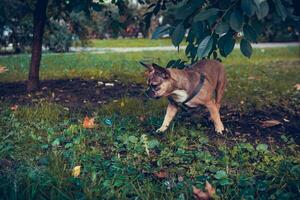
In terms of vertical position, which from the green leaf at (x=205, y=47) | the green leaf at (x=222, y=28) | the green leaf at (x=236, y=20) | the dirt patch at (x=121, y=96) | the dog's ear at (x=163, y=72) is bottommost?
the dirt patch at (x=121, y=96)

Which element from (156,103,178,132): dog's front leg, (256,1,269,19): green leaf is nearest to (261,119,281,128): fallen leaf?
(156,103,178,132): dog's front leg

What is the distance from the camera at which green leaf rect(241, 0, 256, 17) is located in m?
2.45

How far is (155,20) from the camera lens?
27.1 m

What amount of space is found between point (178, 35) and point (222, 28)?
41 cm

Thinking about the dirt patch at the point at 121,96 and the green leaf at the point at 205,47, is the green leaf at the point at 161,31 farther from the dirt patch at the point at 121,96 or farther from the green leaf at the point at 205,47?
the dirt patch at the point at 121,96

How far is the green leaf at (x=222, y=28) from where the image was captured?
2.59 metres

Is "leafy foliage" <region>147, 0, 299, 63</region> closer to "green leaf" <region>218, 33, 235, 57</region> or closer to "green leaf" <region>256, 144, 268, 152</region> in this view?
"green leaf" <region>218, 33, 235, 57</region>

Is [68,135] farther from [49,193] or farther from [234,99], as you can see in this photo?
[234,99]

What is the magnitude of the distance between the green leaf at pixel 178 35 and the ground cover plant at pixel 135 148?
77cm

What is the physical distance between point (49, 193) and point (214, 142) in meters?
1.54

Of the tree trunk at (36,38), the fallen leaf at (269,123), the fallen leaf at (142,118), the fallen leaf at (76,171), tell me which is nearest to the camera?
the fallen leaf at (76,171)

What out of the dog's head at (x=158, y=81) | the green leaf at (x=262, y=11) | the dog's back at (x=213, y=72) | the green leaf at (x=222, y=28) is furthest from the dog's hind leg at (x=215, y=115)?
the green leaf at (x=262, y=11)

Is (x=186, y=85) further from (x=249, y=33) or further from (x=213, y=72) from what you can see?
(x=249, y=33)

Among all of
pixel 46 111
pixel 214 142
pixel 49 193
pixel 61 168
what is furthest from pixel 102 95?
pixel 49 193
